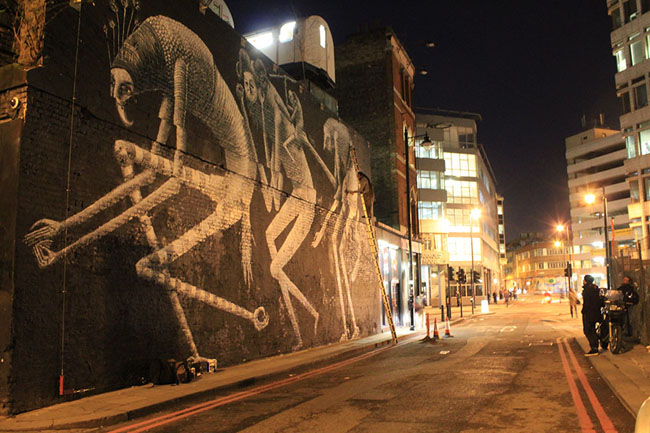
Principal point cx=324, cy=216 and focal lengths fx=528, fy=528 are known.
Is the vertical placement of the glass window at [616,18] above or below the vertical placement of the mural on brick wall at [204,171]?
above

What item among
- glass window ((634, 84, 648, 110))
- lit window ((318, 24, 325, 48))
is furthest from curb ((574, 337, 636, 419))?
glass window ((634, 84, 648, 110))

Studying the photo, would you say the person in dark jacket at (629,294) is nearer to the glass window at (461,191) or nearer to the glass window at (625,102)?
the glass window at (625,102)

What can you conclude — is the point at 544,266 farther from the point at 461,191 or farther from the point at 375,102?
the point at 375,102

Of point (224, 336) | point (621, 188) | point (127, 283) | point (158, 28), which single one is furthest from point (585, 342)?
point (621, 188)

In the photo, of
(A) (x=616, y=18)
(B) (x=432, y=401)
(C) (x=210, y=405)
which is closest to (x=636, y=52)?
(A) (x=616, y=18)

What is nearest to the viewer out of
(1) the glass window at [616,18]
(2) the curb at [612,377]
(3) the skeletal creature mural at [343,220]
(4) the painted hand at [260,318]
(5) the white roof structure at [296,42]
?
(2) the curb at [612,377]

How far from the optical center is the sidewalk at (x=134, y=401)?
7.43 metres

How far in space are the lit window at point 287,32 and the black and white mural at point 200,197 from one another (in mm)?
5172

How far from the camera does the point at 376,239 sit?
25.0 meters

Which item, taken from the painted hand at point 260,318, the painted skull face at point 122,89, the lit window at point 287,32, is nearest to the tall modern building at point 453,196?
the lit window at point 287,32

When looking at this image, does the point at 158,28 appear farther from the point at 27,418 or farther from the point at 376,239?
the point at 376,239

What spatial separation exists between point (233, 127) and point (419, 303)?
18.7 m

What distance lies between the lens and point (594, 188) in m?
85.3

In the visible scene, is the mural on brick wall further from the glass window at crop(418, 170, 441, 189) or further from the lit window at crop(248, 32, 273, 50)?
the glass window at crop(418, 170, 441, 189)
